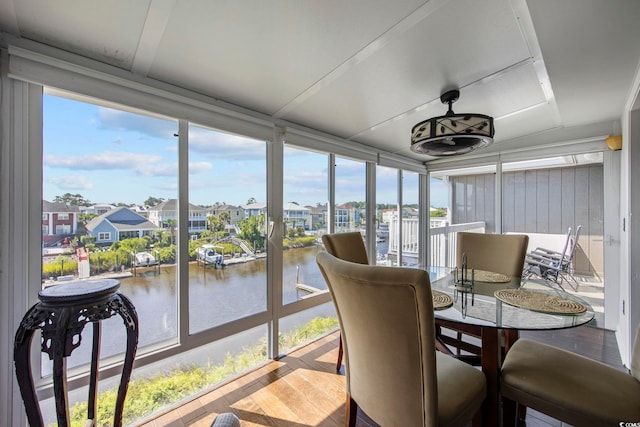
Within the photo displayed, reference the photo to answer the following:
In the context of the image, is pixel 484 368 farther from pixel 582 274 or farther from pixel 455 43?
pixel 582 274

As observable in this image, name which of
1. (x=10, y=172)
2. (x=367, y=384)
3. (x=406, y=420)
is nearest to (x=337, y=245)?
(x=367, y=384)

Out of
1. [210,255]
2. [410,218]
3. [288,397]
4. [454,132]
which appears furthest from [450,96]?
[288,397]

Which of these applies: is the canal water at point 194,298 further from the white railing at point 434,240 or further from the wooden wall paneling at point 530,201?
the wooden wall paneling at point 530,201

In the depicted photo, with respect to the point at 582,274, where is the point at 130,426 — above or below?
below

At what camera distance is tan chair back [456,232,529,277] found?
2.20 m

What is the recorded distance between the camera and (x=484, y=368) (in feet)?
4.29

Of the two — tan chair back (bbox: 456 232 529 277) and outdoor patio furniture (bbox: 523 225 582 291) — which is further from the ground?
tan chair back (bbox: 456 232 529 277)

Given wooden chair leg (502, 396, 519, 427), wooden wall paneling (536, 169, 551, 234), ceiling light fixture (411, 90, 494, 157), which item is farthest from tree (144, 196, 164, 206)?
wooden wall paneling (536, 169, 551, 234)

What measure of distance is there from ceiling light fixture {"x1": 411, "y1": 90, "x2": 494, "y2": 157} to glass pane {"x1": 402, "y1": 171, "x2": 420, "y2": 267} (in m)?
2.31

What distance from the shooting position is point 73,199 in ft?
4.72

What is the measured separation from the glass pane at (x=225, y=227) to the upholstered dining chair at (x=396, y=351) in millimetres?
1139

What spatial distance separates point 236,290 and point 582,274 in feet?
13.0

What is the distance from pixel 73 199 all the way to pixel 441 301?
7.14 feet

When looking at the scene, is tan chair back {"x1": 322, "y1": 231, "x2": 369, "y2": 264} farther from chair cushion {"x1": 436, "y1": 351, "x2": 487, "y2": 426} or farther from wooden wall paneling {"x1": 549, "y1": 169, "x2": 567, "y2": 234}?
wooden wall paneling {"x1": 549, "y1": 169, "x2": 567, "y2": 234}
